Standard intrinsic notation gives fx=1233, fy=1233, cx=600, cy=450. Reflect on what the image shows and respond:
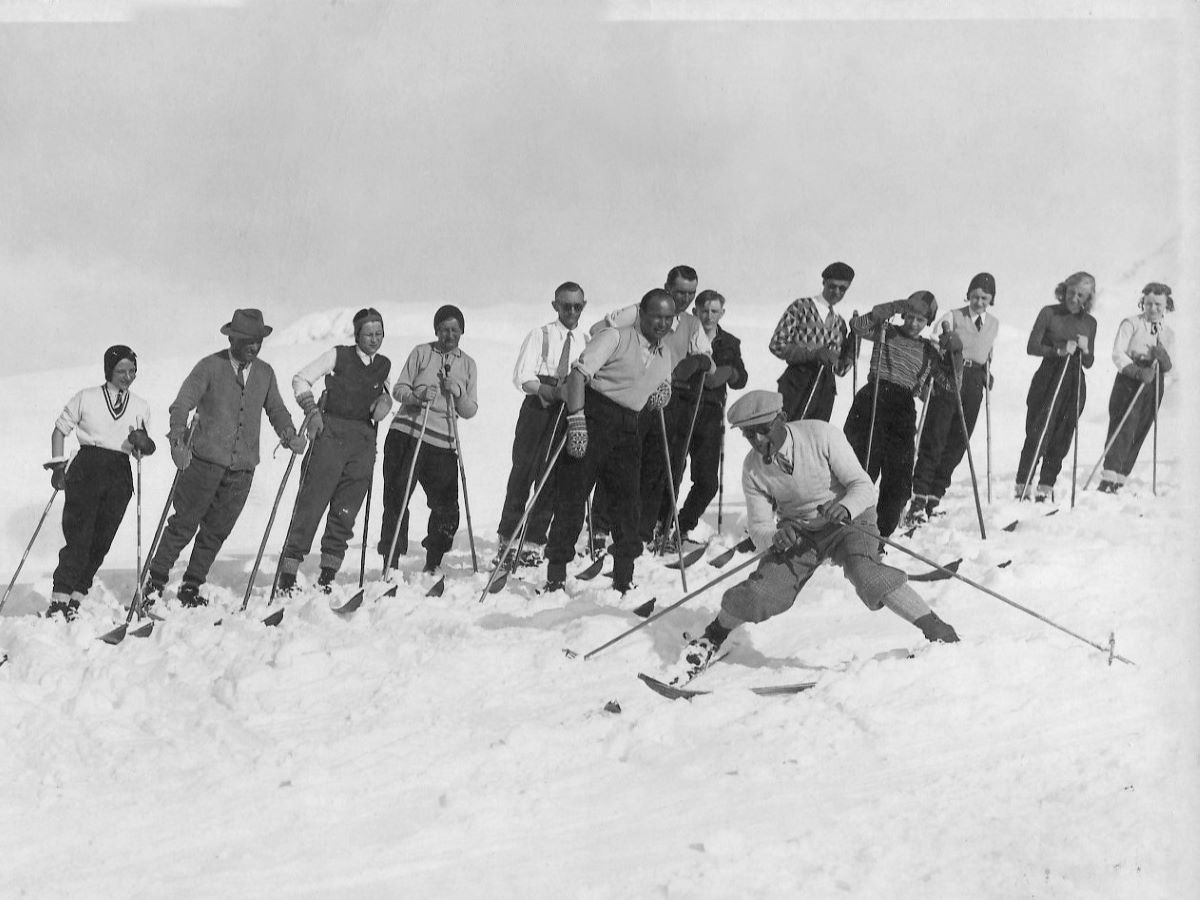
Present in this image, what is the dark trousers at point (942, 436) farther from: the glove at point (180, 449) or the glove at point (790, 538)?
the glove at point (180, 449)

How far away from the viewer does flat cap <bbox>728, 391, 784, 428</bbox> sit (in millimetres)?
5578

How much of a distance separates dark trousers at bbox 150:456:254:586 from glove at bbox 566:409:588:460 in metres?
2.25

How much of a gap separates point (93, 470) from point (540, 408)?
9.22 feet

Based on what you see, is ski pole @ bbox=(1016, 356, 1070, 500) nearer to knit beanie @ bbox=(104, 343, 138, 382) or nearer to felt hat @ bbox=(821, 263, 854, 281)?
felt hat @ bbox=(821, 263, 854, 281)

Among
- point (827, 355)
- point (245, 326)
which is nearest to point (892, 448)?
point (827, 355)

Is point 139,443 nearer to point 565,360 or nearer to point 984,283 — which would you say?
point 565,360

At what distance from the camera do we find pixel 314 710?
537 centimetres

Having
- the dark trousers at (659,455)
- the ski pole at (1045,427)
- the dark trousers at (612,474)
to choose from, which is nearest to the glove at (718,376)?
the dark trousers at (659,455)

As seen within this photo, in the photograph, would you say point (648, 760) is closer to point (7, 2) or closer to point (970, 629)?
point (970, 629)

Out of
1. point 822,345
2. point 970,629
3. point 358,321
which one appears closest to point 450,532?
point 358,321

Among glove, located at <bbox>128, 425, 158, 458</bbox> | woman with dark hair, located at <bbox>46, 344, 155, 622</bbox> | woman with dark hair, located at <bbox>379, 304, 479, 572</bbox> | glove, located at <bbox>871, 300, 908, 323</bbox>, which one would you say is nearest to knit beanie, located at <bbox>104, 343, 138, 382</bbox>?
woman with dark hair, located at <bbox>46, 344, 155, 622</bbox>

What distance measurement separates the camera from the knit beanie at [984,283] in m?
8.87

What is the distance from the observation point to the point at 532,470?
8.16 metres

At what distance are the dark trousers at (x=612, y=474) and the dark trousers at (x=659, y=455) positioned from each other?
59 cm
